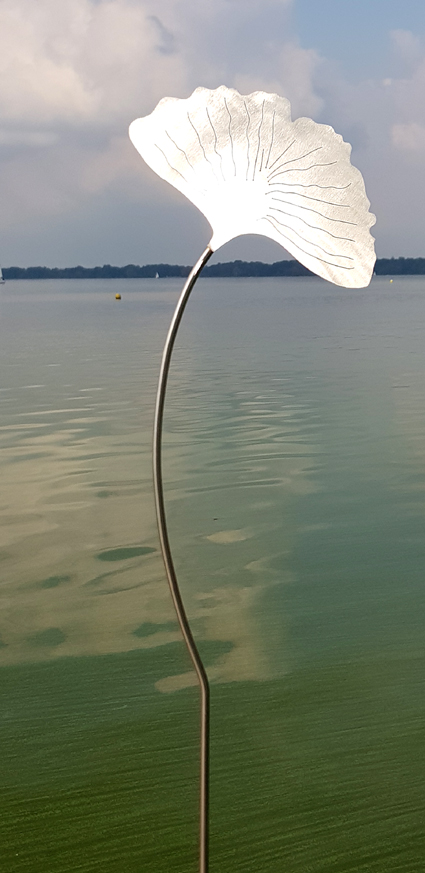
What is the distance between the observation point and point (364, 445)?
3.76m

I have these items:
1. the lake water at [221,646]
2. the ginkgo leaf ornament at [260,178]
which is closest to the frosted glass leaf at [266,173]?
the ginkgo leaf ornament at [260,178]

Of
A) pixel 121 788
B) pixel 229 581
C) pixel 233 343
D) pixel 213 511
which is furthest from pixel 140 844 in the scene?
pixel 233 343

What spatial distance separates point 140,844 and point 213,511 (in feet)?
5.45

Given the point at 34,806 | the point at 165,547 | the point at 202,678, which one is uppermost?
the point at 165,547

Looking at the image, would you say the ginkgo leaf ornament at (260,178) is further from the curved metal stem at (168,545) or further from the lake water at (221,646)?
the lake water at (221,646)

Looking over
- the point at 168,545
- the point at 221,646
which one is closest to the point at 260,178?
the point at 168,545

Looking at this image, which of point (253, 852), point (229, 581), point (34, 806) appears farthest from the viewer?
point (229, 581)

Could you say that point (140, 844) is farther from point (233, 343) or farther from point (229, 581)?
point (233, 343)

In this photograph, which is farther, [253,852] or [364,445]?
[364,445]

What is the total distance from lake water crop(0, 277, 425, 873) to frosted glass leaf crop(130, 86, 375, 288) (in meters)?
0.90

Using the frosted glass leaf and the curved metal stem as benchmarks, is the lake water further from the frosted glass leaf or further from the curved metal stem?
the frosted glass leaf

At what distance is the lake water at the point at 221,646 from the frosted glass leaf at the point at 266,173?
90cm

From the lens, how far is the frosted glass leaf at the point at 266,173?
2.75 ft

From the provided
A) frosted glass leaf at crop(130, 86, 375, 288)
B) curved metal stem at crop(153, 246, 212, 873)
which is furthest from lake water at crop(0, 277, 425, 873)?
frosted glass leaf at crop(130, 86, 375, 288)
